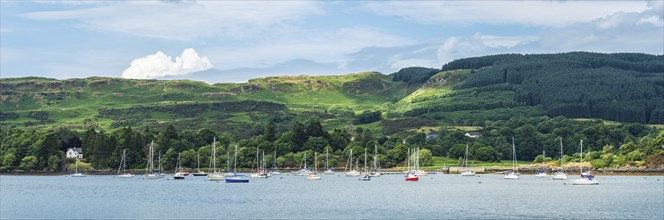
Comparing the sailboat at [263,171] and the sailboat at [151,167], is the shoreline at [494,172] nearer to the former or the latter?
the sailboat at [151,167]

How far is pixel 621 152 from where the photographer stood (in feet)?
603

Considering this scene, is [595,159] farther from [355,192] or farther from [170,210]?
[170,210]

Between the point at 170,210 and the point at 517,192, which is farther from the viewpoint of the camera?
the point at 517,192

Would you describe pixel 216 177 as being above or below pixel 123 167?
below

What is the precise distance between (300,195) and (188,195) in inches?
607

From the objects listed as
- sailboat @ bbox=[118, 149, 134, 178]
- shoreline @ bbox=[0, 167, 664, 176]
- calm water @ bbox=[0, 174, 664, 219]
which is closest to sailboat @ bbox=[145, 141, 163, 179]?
shoreline @ bbox=[0, 167, 664, 176]

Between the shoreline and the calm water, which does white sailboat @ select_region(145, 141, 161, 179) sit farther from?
the calm water

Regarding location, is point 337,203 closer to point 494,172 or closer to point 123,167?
point 494,172

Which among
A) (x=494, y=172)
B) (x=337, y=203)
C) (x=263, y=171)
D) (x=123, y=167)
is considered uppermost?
(x=123, y=167)

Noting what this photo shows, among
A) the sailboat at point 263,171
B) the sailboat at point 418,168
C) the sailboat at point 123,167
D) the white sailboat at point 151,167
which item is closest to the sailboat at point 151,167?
the white sailboat at point 151,167

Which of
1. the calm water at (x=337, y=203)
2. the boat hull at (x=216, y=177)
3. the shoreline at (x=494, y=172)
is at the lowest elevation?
the calm water at (x=337, y=203)

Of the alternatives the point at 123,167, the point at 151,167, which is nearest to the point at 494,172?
the point at 151,167

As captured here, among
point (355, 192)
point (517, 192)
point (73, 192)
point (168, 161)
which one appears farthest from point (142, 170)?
point (517, 192)

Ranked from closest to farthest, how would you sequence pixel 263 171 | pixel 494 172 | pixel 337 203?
pixel 337 203
pixel 263 171
pixel 494 172
